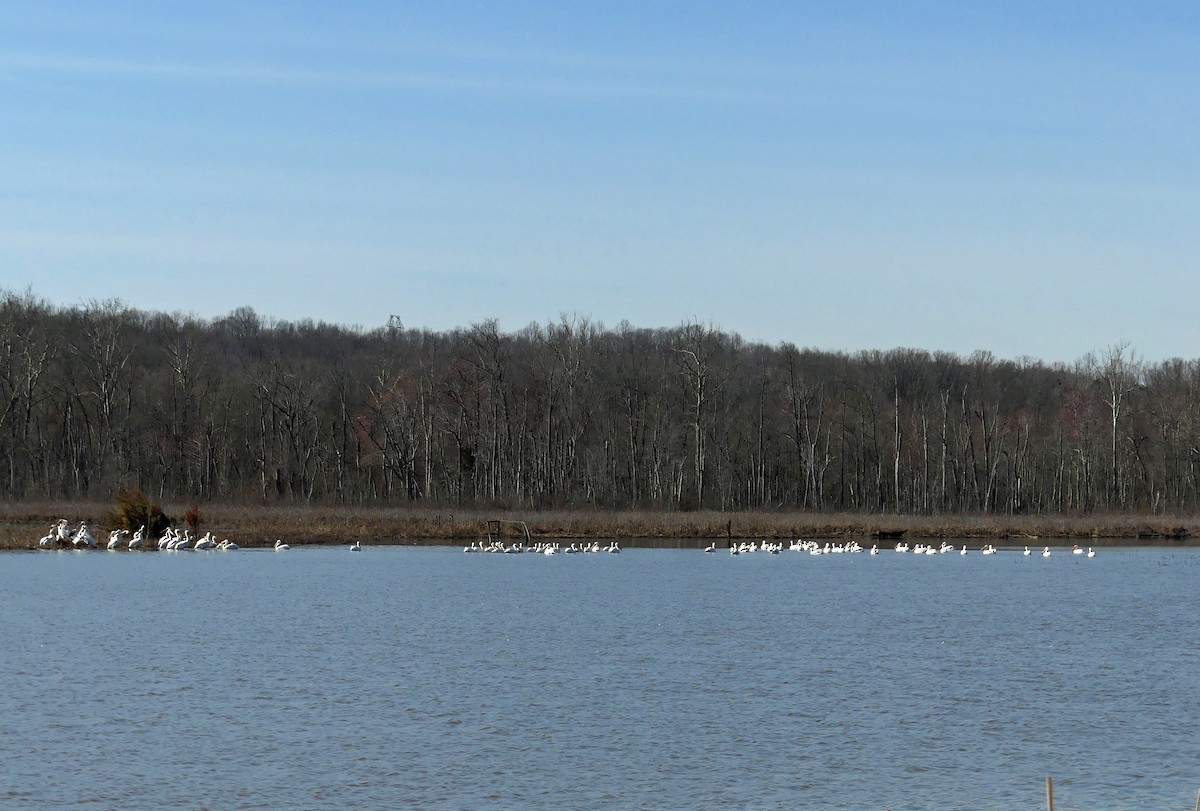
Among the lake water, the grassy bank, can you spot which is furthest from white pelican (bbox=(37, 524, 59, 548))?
the lake water

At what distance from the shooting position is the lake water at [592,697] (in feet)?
47.1

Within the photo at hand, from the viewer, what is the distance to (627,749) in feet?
52.9

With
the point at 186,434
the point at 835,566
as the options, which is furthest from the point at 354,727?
the point at 186,434

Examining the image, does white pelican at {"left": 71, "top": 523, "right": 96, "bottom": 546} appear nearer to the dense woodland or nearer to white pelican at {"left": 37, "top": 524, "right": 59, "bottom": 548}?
white pelican at {"left": 37, "top": 524, "right": 59, "bottom": 548}

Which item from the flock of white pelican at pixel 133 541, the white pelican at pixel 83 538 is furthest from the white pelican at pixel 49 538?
the white pelican at pixel 83 538

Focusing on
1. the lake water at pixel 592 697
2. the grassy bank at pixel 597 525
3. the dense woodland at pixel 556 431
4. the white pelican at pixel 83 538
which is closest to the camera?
the lake water at pixel 592 697

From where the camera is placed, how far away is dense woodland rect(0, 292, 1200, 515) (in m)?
82.6

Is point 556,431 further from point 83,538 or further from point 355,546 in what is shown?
point 83,538

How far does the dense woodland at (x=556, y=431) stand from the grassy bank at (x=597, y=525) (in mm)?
9261

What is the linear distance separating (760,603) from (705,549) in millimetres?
21745

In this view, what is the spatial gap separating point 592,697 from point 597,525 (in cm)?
4225

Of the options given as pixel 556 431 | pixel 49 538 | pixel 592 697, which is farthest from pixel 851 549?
pixel 556 431

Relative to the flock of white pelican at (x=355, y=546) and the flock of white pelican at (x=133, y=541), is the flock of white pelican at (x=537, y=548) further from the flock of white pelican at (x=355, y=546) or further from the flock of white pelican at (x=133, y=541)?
the flock of white pelican at (x=133, y=541)

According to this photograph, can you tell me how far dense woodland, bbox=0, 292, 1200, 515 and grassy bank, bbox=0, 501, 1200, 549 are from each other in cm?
926
